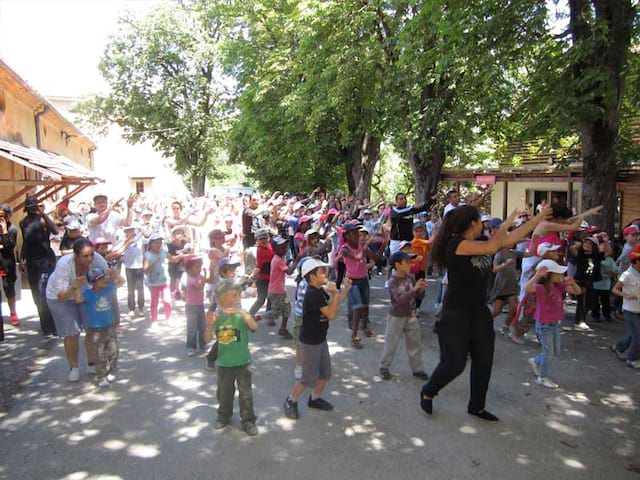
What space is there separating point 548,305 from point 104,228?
6.19m

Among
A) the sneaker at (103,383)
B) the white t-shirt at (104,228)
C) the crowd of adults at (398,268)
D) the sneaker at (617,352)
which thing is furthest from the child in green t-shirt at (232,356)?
the sneaker at (617,352)

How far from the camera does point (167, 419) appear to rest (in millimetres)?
4836

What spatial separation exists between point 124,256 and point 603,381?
22.5 feet

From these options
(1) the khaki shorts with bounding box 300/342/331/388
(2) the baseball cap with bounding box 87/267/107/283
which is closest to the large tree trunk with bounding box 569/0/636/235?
(1) the khaki shorts with bounding box 300/342/331/388

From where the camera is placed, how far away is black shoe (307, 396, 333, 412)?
5.06 m

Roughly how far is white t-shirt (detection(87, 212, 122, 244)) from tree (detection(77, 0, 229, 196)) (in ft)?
94.8

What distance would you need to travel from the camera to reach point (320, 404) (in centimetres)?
508

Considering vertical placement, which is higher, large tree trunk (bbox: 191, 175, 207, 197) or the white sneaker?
large tree trunk (bbox: 191, 175, 207, 197)

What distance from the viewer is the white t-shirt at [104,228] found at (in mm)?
7814

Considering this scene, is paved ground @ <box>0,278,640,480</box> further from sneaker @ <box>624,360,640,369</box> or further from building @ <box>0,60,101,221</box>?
building @ <box>0,60,101,221</box>

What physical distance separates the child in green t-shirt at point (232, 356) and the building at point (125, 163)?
3600 cm

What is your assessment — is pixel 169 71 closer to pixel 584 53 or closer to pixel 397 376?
Result: pixel 584 53

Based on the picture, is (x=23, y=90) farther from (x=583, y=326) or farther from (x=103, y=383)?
(x=583, y=326)

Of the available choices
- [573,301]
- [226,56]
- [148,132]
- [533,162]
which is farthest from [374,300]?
[148,132]
